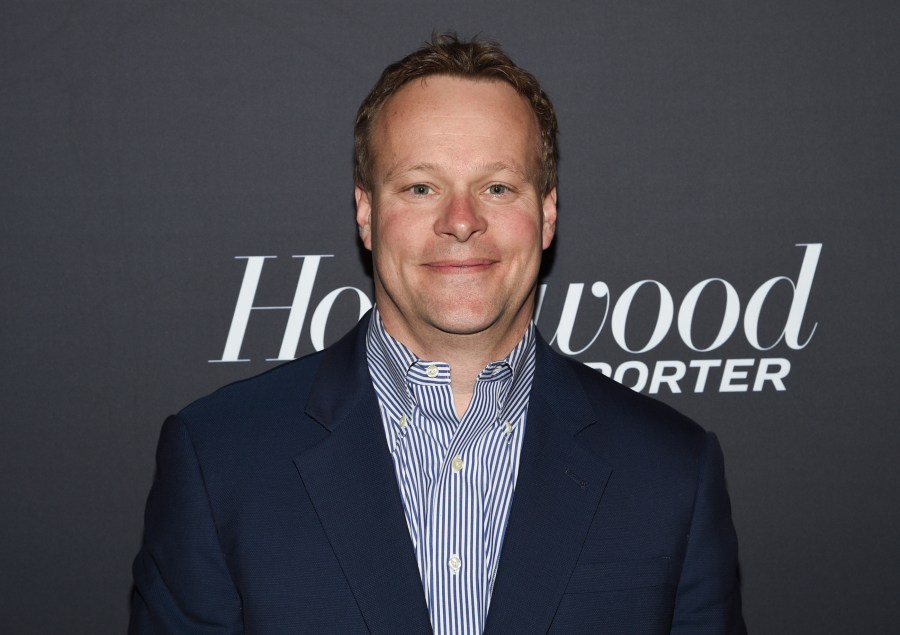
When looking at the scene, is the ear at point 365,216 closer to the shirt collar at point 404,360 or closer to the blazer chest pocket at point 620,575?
the shirt collar at point 404,360

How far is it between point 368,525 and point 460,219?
52cm

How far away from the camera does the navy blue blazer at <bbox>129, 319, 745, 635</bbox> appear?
1.42 m

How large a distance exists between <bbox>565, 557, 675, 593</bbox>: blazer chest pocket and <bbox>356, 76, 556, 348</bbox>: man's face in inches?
16.8

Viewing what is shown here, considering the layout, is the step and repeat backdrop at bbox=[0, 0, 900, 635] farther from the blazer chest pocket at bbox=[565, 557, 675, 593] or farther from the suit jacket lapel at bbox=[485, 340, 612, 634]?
the blazer chest pocket at bbox=[565, 557, 675, 593]

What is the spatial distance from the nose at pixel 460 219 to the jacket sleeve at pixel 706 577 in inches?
24.7

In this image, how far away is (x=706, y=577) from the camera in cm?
158

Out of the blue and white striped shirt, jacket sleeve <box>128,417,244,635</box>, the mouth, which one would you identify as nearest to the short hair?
the mouth

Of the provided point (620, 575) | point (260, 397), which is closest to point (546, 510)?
point (620, 575)

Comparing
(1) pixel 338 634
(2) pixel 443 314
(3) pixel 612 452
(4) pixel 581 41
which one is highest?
(4) pixel 581 41

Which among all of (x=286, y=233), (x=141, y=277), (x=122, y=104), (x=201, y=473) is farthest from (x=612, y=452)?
(x=122, y=104)

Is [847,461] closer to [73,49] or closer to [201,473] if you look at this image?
[201,473]

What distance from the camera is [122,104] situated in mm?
2059

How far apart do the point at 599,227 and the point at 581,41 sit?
0.46 meters

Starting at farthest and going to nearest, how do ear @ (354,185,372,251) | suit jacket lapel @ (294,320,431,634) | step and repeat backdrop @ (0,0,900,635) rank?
step and repeat backdrop @ (0,0,900,635) → ear @ (354,185,372,251) → suit jacket lapel @ (294,320,431,634)
